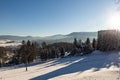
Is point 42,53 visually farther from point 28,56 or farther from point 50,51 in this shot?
point 28,56

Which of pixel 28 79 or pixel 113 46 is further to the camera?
pixel 113 46

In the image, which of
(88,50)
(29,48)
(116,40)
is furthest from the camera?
(88,50)

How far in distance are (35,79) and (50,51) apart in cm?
6958

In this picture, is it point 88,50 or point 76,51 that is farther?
point 76,51

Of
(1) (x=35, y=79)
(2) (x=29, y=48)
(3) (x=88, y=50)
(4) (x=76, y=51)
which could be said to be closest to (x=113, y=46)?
(3) (x=88, y=50)

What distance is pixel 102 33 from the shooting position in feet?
314

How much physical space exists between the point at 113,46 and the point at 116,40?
3.35 metres

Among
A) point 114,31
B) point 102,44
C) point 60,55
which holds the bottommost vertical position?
point 60,55

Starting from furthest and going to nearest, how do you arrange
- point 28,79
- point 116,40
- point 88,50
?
point 88,50 → point 116,40 → point 28,79

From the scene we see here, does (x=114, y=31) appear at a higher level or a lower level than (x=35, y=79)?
higher

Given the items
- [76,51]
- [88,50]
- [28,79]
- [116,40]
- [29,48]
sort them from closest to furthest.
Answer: [28,79], [29,48], [116,40], [88,50], [76,51]

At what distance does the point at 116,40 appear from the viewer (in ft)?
298

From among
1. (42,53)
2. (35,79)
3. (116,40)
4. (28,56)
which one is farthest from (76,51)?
(35,79)

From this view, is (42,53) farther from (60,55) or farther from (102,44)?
(102,44)
